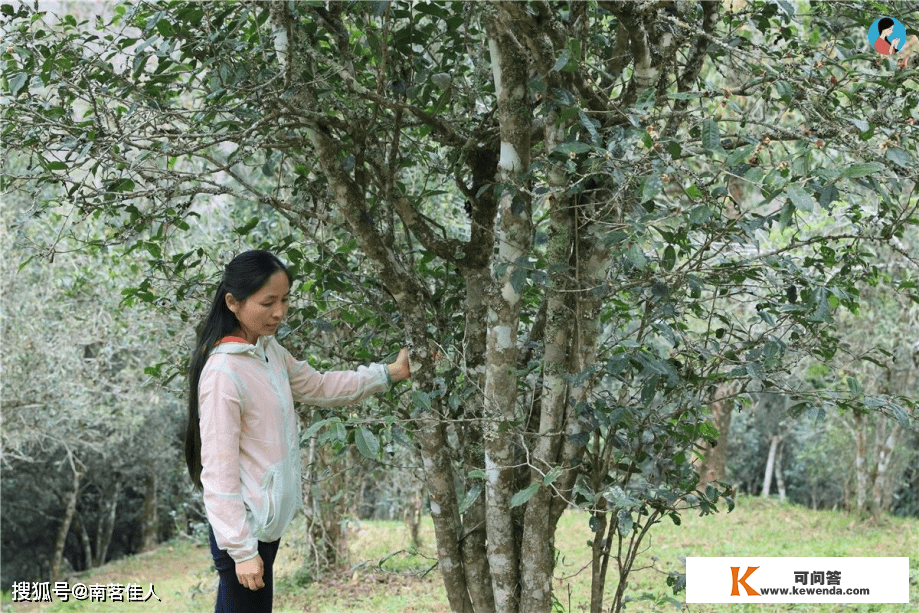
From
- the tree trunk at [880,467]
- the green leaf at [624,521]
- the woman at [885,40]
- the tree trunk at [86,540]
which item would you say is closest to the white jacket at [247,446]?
the green leaf at [624,521]

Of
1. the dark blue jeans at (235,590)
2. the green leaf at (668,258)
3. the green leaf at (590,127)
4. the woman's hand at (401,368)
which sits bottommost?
the dark blue jeans at (235,590)

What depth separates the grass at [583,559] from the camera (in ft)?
16.8

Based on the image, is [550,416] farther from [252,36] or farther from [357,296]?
[252,36]

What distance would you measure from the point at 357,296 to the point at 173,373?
762mm

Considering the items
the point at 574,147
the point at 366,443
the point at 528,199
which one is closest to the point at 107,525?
the point at 528,199

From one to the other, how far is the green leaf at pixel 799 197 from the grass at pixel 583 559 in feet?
9.74

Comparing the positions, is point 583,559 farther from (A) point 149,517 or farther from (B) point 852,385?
(A) point 149,517

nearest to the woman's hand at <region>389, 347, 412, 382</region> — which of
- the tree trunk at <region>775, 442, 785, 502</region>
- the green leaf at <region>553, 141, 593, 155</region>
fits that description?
the green leaf at <region>553, 141, 593, 155</region>

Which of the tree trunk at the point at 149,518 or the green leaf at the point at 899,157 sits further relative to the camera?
the tree trunk at the point at 149,518

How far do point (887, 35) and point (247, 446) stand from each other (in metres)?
2.10

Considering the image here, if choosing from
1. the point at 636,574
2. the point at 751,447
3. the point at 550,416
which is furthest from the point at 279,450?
the point at 751,447

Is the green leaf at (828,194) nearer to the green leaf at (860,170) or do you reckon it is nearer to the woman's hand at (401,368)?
the green leaf at (860,170)

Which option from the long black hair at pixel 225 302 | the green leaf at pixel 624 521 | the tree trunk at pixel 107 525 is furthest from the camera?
the tree trunk at pixel 107 525

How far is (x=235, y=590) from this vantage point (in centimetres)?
221
